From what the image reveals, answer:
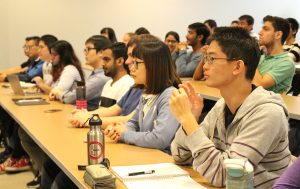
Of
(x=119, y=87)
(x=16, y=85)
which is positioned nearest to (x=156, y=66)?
(x=119, y=87)

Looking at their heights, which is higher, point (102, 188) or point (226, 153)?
point (226, 153)

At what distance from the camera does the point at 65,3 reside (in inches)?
311

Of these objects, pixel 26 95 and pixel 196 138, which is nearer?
pixel 196 138

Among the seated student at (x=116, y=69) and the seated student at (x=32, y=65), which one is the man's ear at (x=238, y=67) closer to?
the seated student at (x=116, y=69)

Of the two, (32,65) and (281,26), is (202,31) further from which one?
(32,65)

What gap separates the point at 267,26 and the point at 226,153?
265 cm

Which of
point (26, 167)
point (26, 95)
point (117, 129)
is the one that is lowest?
point (26, 167)

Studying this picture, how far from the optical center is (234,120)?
5.55ft

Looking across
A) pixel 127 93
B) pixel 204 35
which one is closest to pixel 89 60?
pixel 127 93

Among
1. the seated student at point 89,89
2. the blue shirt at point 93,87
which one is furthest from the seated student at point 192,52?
the blue shirt at point 93,87

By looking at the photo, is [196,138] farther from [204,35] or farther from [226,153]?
[204,35]

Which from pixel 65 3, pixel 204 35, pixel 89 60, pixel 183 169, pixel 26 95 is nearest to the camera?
pixel 183 169

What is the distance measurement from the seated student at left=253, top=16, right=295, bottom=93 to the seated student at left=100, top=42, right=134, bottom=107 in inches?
40.7

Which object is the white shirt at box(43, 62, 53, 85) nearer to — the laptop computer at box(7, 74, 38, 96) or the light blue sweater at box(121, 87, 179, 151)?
the laptop computer at box(7, 74, 38, 96)
